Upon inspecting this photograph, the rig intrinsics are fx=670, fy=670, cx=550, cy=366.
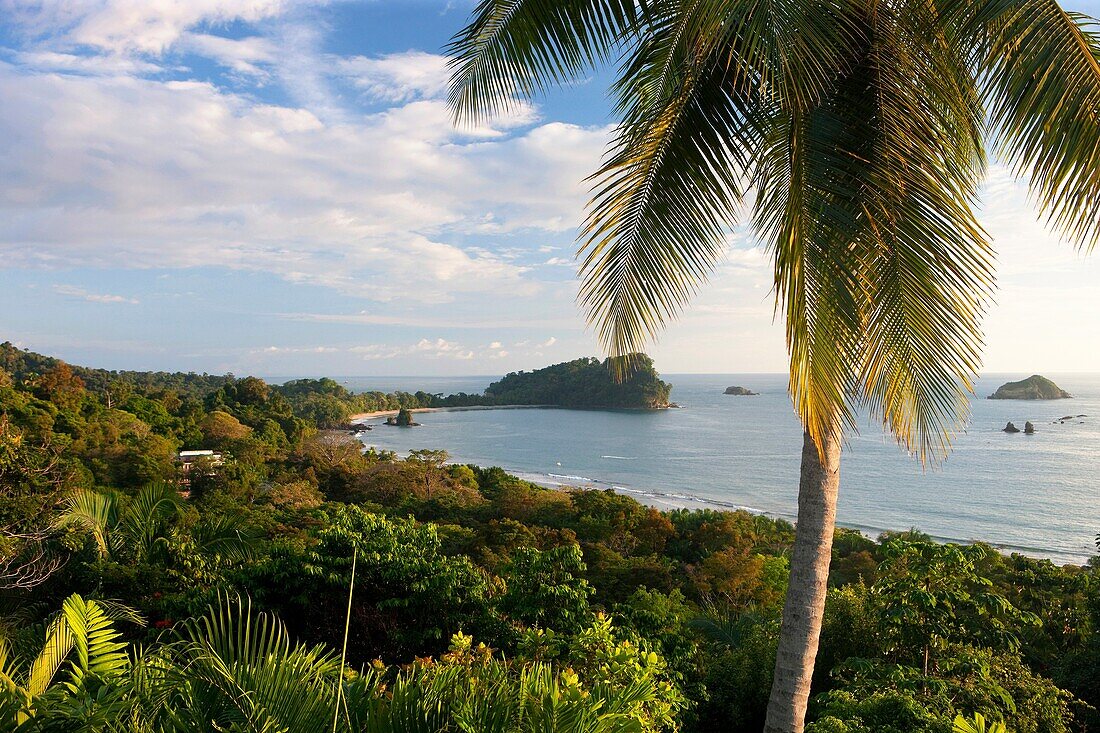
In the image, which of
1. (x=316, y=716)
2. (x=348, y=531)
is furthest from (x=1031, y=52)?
(x=348, y=531)

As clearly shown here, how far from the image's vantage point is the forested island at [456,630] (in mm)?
2105

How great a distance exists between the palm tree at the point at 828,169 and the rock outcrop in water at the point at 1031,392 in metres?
98.0

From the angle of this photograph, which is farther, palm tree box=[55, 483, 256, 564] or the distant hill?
the distant hill

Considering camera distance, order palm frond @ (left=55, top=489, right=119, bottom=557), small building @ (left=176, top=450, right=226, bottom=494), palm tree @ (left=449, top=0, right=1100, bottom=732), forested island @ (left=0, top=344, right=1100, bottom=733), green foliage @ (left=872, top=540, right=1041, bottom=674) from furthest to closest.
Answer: small building @ (left=176, top=450, right=226, bottom=494)
palm frond @ (left=55, top=489, right=119, bottom=557)
green foliage @ (left=872, top=540, right=1041, bottom=674)
palm tree @ (left=449, top=0, right=1100, bottom=732)
forested island @ (left=0, top=344, right=1100, bottom=733)

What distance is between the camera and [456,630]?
6430 millimetres

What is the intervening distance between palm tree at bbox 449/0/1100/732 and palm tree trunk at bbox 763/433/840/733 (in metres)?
0.01

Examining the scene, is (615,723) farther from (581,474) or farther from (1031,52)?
(581,474)

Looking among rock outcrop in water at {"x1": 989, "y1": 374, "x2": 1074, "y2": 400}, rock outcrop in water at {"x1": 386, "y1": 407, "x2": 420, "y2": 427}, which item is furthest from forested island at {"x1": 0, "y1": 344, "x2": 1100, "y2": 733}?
rock outcrop in water at {"x1": 989, "y1": 374, "x2": 1074, "y2": 400}

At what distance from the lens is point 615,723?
2.00 m

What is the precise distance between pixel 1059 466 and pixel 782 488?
1877cm

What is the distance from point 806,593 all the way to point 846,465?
45390mm

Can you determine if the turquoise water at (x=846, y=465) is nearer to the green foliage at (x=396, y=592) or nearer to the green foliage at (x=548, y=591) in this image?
the green foliage at (x=548, y=591)

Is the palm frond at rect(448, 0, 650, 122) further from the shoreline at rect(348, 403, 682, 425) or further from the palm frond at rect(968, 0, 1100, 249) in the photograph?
the shoreline at rect(348, 403, 682, 425)

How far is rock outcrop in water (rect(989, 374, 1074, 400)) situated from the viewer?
280 ft
